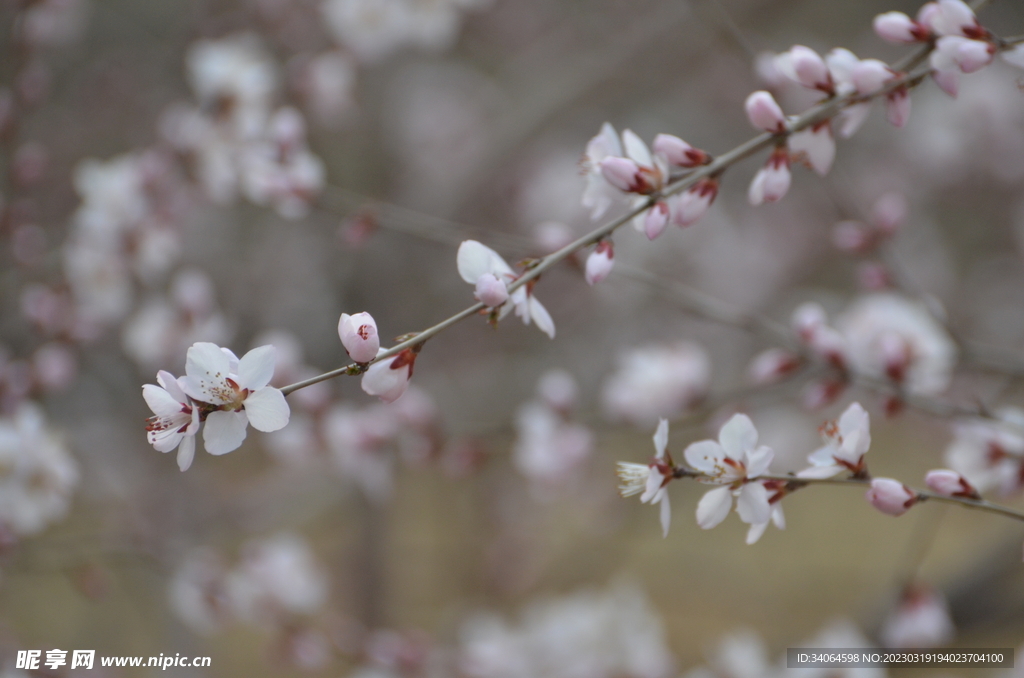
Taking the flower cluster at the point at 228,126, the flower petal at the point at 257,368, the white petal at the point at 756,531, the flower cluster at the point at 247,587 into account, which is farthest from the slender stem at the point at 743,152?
the flower cluster at the point at 247,587

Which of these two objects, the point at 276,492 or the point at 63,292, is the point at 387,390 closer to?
the point at 63,292

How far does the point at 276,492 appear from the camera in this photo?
1.83 meters

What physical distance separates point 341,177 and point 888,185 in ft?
5.89

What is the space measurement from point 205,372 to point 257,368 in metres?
0.03

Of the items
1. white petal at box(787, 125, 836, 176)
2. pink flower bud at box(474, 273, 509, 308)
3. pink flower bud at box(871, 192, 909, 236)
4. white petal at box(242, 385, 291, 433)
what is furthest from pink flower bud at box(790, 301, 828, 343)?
white petal at box(242, 385, 291, 433)

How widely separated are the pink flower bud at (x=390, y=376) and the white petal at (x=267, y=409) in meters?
0.06

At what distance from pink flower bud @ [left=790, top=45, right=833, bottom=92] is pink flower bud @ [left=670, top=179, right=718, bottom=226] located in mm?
114

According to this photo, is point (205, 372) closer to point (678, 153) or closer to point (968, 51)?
point (678, 153)

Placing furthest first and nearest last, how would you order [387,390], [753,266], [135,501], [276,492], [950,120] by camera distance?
[753,266], [950,120], [135,501], [276,492], [387,390]

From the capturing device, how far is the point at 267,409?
1.51 feet

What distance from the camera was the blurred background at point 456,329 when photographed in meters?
1.04

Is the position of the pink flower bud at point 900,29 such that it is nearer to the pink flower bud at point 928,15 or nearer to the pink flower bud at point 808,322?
the pink flower bud at point 928,15

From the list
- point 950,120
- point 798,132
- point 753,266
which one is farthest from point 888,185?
point 798,132

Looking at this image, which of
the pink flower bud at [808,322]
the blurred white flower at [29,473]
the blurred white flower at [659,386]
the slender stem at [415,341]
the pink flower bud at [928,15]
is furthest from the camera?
the blurred white flower at [659,386]
